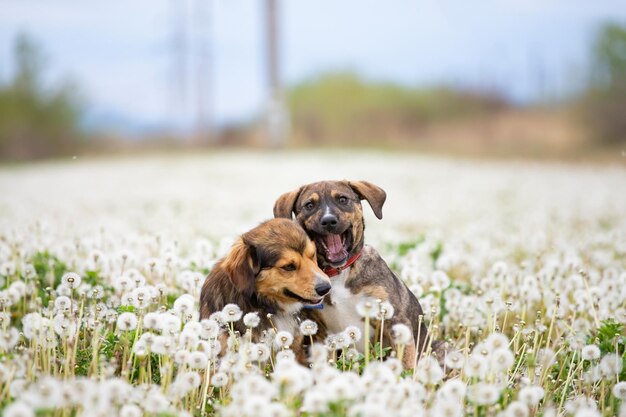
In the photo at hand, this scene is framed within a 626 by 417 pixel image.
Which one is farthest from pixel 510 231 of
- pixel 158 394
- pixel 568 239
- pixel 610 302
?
pixel 158 394

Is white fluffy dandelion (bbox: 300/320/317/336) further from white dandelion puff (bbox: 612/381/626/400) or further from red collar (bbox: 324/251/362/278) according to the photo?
white dandelion puff (bbox: 612/381/626/400)

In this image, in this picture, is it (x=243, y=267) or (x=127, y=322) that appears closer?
(x=127, y=322)

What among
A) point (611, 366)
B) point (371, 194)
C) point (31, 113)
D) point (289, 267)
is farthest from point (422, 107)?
point (611, 366)

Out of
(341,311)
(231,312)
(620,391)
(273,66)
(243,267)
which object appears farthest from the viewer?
(273,66)

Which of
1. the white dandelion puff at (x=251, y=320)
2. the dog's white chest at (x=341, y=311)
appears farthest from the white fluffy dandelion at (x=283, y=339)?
the dog's white chest at (x=341, y=311)

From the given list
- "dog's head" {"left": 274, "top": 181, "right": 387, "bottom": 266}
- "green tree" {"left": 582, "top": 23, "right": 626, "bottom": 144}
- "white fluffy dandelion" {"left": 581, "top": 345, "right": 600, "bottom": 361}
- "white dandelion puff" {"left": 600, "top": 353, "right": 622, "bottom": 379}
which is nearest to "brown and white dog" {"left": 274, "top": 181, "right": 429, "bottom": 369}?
"dog's head" {"left": 274, "top": 181, "right": 387, "bottom": 266}

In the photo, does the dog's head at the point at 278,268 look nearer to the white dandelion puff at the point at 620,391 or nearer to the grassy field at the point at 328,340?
the grassy field at the point at 328,340

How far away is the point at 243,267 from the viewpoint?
493 centimetres

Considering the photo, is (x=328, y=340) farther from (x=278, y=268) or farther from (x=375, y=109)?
(x=375, y=109)

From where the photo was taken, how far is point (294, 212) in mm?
5953

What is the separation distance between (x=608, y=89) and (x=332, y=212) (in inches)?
1276

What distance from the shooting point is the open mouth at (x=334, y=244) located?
5.55m

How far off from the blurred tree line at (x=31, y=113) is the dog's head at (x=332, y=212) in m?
44.6

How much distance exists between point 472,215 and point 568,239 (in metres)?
3.94
